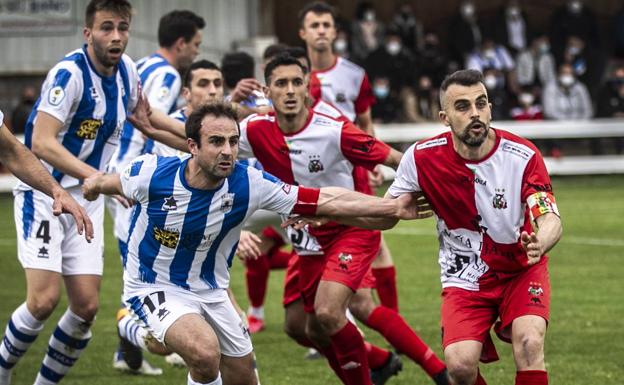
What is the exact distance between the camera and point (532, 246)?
6.52 m

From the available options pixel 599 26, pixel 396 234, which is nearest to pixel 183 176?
pixel 396 234

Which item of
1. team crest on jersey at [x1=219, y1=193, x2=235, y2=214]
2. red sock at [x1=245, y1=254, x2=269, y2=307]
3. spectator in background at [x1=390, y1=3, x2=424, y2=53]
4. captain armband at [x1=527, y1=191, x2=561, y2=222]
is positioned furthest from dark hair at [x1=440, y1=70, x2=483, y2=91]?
spectator in background at [x1=390, y1=3, x2=424, y2=53]

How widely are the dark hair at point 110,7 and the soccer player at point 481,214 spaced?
7.56 feet

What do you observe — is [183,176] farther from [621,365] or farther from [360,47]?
[360,47]

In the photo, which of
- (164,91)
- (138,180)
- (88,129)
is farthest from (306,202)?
(164,91)

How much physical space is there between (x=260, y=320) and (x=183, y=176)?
443 centimetres

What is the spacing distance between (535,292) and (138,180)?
2.26 metres

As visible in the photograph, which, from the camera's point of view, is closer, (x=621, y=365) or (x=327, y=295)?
(x=327, y=295)

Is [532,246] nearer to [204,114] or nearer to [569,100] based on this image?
[204,114]

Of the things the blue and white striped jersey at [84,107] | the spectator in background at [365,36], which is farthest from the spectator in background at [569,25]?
the blue and white striped jersey at [84,107]

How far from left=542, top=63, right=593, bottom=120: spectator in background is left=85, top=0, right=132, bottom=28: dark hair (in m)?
18.8

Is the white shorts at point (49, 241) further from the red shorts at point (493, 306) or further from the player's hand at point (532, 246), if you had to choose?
the player's hand at point (532, 246)

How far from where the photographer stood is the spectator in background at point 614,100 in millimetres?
26125

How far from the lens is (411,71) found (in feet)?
85.5
